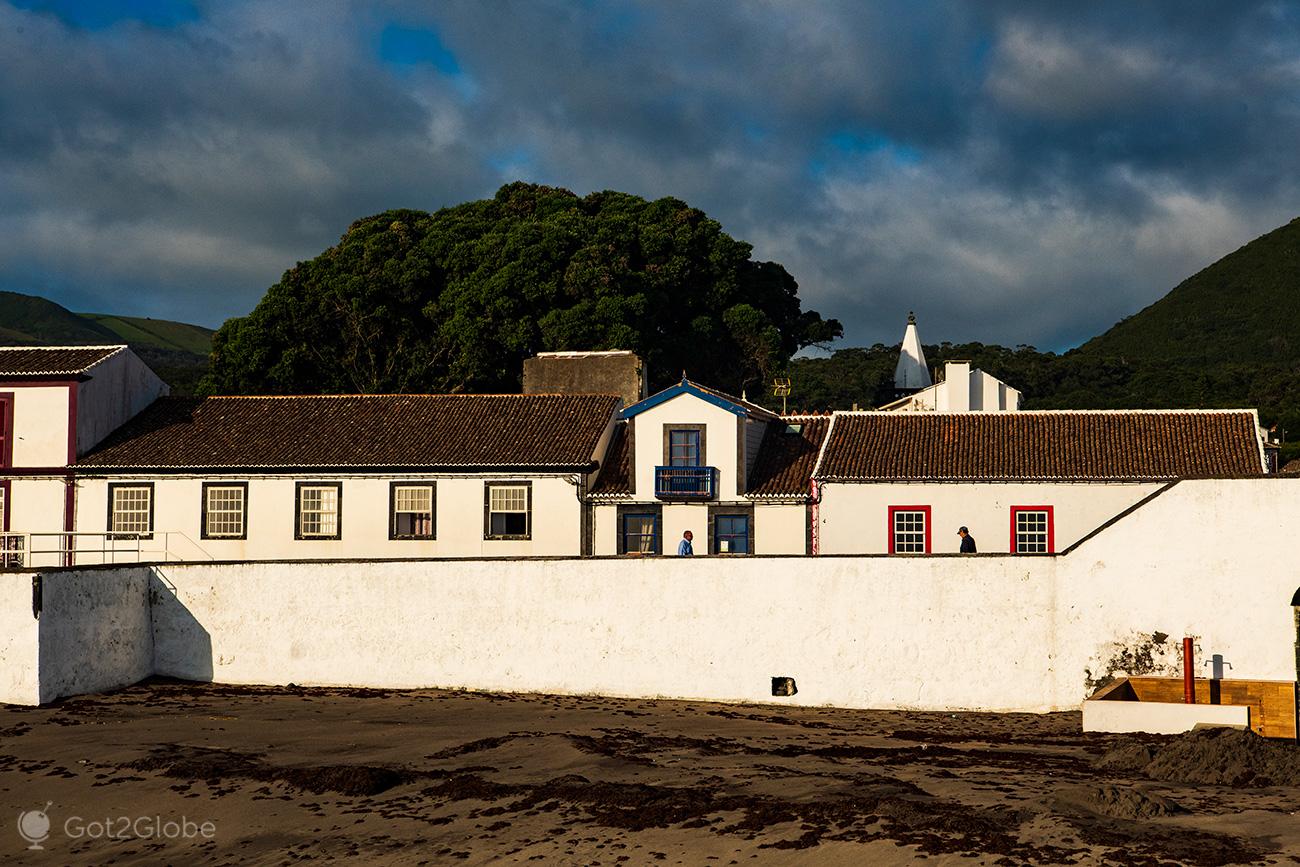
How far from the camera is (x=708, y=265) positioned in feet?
181

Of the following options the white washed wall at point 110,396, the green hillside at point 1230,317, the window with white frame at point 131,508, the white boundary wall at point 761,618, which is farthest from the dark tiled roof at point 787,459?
the green hillside at point 1230,317

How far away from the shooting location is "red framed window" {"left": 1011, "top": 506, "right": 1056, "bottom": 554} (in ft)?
107

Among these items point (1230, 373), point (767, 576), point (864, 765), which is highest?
point (1230, 373)

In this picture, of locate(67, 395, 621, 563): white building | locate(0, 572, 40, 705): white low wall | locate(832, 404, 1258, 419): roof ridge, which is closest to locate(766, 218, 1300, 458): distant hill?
locate(832, 404, 1258, 419): roof ridge

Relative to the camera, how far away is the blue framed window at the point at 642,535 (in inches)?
1366

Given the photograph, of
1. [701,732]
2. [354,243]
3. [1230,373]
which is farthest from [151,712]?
[1230,373]

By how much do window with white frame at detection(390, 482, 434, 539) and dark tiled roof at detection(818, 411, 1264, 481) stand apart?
9936mm

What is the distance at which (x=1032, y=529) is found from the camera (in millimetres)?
32625

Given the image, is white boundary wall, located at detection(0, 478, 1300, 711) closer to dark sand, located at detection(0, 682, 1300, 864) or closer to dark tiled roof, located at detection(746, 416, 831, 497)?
dark sand, located at detection(0, 682, 1300, 864)

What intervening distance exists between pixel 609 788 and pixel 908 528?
17.1 metres

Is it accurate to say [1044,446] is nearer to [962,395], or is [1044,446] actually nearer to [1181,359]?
[962,395]

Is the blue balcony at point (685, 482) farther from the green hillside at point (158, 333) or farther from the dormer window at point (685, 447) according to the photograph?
the green hillside at point (158, 333)

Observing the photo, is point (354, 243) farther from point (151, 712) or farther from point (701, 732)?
point (701, 732)

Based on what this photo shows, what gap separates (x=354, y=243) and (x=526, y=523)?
24565 mm
